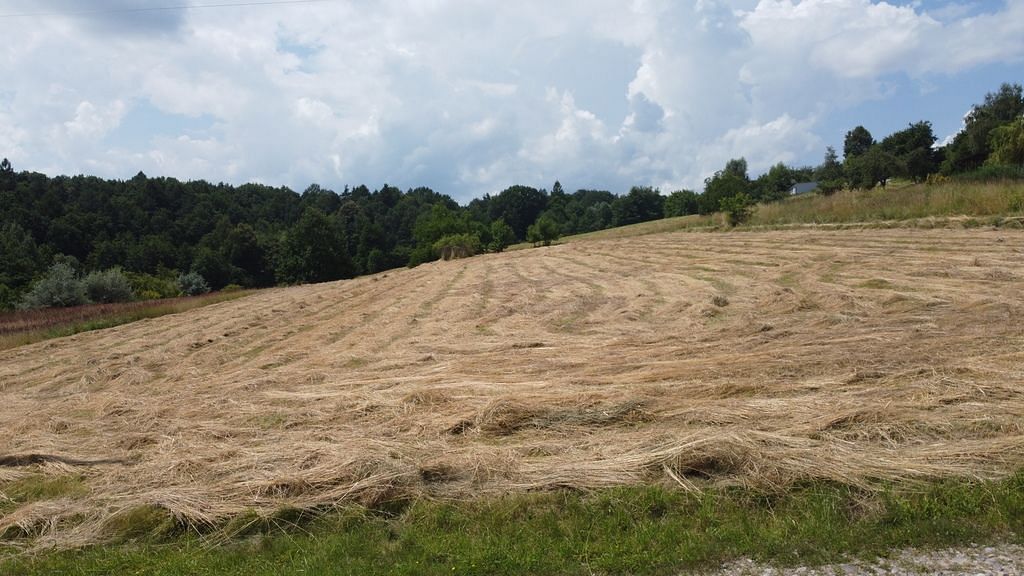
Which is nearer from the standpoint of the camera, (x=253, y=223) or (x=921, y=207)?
(x=921, y=207)

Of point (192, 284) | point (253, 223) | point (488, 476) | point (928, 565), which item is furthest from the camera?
point (253, 223)

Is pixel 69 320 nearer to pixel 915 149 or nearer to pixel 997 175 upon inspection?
pixel 997 175

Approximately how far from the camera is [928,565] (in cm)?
353

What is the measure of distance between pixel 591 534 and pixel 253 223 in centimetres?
10718

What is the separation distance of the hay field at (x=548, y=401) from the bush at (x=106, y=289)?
2011 cm

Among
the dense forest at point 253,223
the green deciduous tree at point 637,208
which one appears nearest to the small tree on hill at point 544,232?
the dense forest at point 253,223

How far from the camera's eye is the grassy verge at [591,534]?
12.6 ft

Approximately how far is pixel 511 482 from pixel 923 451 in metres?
3.08

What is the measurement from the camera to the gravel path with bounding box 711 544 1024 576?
11.3 ft

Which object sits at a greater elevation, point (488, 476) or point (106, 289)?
point (106, 289)

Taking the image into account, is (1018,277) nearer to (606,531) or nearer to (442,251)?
(606,531)

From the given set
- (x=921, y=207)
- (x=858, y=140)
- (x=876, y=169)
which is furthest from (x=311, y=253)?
(x=858, y=140)

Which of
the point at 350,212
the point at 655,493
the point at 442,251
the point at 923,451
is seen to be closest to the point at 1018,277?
the point at 923,451

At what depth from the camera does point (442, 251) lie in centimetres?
4431
